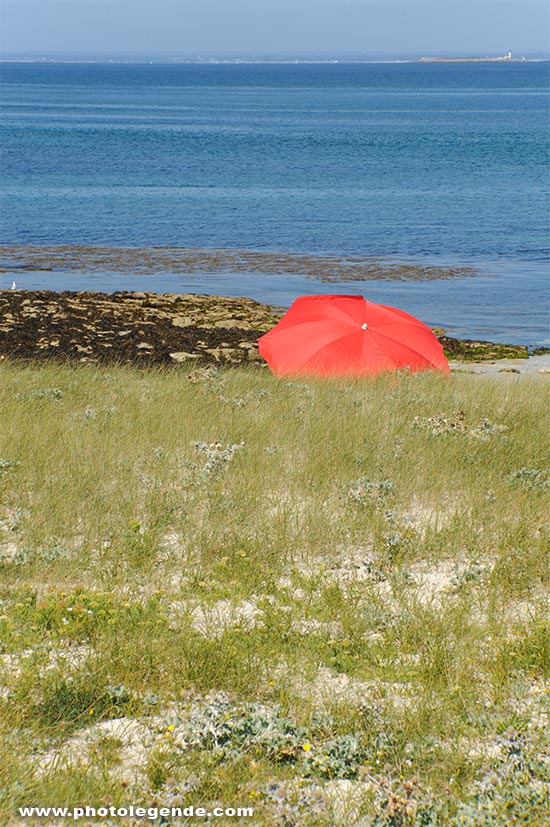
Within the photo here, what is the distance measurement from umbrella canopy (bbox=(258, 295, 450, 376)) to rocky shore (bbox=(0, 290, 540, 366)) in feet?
12.2

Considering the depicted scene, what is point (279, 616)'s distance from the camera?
17.0 feet

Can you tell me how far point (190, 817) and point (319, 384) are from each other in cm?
830

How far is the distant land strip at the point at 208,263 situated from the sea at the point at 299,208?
0.58 feet

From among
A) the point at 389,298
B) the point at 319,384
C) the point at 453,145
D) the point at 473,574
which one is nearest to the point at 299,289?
the point at 389,298

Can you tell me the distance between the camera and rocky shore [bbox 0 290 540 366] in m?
16.9

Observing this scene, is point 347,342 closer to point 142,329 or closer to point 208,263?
point 142,329

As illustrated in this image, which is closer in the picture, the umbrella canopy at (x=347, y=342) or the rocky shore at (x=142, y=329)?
the umbrella canopy at (x=347, y=342)

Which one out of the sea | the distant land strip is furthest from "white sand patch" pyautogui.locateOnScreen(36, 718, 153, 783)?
the distant land strip

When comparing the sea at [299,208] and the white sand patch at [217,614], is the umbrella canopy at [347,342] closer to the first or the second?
the white sand patch at [217,614]

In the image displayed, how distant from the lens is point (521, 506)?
22.6 ft

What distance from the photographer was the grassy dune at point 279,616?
3869mm

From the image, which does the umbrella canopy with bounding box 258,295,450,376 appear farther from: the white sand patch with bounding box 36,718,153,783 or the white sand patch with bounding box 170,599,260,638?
the white sand patch with bounding box 36,718,153,783

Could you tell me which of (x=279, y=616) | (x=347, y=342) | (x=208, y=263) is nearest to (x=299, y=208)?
(x=208, y=263)

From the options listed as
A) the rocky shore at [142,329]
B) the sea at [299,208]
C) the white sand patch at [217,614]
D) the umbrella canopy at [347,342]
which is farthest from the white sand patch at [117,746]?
the sea at [299,208]
